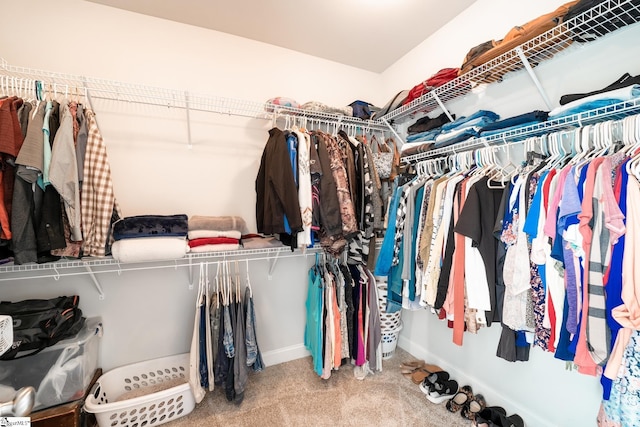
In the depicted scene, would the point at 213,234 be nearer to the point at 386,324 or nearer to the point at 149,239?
the point at 149,239

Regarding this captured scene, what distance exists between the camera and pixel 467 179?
4.70ft

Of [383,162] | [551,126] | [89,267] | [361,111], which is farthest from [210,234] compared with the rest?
[551,126]

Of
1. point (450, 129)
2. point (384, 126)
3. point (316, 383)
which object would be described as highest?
point (384, 126)

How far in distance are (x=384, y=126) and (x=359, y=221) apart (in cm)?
96

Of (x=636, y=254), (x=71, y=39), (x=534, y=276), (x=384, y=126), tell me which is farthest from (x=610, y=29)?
(x=71, y=39)

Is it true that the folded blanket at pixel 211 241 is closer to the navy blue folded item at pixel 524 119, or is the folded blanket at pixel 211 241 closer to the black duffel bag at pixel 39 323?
the black duffel bag at pixel 39 323

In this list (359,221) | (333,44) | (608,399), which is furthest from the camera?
(333,44)

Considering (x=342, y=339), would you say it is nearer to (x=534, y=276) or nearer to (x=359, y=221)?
(x=359, y=221)

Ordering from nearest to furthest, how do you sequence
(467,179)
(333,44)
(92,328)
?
1. (467,179)
2. (92,328)
3. (333,44)

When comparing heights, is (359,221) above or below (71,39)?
below

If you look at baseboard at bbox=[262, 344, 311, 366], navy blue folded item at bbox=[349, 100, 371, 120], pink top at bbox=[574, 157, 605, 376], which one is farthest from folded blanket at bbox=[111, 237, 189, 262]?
pink top at bbox=[574, 157, 605, 376]

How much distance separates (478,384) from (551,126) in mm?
1620

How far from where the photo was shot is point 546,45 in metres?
1.26

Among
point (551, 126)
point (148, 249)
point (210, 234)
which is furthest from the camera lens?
point (210, 234)
